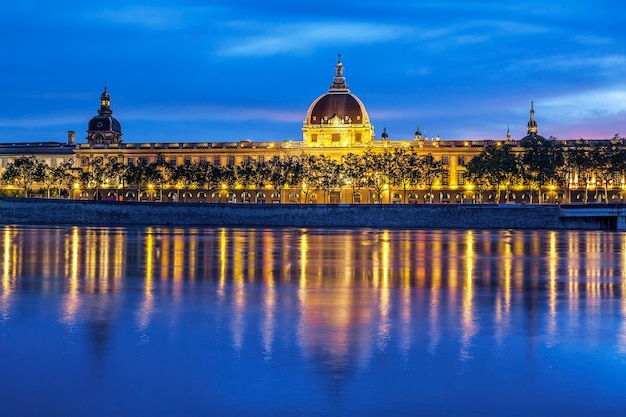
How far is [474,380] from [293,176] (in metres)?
132

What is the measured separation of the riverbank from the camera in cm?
9981

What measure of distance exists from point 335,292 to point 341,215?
2872 inches

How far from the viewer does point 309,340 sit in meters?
20.6

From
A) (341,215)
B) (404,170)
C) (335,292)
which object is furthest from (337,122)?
(335,292)

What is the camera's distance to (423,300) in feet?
92.4

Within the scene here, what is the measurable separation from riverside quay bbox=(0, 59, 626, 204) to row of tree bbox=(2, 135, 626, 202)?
227mm

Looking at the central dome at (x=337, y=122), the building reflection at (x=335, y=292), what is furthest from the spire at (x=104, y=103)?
the building reflection at (x=335, y=292)

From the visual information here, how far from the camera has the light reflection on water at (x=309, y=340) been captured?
15.6m

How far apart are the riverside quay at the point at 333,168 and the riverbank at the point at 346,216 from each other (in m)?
29.1

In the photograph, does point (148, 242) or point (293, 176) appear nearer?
point (148, 242)

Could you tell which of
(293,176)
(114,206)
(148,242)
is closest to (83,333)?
(148,242)

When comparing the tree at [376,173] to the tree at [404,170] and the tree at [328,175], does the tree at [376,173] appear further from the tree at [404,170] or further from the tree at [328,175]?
the tree at [328,175]

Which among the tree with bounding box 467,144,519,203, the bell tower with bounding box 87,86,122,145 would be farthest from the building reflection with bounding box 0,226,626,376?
the bell tower with bounding box 87,86,122,145

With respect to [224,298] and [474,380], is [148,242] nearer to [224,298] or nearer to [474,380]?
[224,298]
